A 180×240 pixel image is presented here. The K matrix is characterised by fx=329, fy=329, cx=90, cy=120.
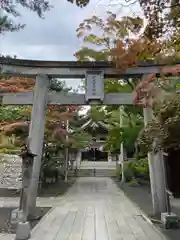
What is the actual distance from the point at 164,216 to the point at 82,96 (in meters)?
4.16

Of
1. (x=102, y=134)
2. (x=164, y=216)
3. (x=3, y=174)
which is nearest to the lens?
(x=164, y=216)

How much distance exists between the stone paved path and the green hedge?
825cm

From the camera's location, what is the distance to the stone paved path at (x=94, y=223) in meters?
7.78

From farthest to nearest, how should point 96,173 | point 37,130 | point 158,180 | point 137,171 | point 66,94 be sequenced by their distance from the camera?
1. point 96,173
2. point 137,171
3. point 66,94
4. point 37,130
5. point 158,180

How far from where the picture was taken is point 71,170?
1236 inches

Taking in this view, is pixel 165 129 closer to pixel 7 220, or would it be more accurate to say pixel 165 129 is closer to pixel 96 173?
pixel 7 220

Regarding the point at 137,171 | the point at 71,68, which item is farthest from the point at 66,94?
the point at 137,171

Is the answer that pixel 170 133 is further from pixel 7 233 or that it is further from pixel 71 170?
pixel 71 170

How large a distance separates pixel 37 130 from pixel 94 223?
317 centimetres

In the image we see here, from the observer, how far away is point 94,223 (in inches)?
371

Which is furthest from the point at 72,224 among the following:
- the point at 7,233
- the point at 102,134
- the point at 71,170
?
the point at 102,134

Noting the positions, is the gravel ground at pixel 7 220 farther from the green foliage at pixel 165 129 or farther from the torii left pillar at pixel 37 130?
the green foliage at pixel 165 129

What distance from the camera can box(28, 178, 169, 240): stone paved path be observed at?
7.78 m

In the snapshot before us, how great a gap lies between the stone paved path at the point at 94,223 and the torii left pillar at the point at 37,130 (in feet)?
2.62
